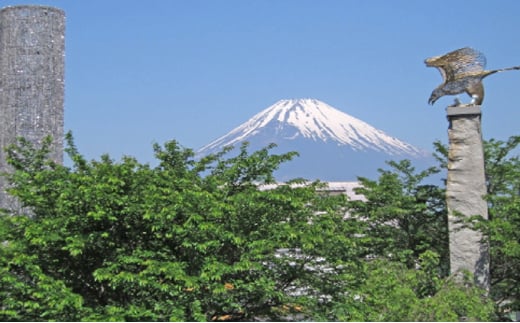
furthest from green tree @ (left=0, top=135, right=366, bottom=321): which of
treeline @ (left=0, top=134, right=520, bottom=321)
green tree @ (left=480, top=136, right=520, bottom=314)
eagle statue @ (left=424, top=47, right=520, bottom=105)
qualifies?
eagle statue @ (left=424, top=47, right=520, bottom=105)

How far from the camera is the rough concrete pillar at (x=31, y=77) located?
12484 millimetres

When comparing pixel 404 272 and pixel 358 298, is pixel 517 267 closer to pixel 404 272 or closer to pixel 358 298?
pixel 404 272

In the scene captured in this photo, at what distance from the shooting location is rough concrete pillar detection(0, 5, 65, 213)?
41.0ft

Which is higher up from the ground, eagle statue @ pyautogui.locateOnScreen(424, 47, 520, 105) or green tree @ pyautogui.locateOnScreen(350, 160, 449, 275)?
eagle statue @ pyautogui.locateOnScreen(424, 47, 520, 105)

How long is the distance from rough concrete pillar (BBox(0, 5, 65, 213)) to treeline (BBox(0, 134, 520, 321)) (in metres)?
0.56

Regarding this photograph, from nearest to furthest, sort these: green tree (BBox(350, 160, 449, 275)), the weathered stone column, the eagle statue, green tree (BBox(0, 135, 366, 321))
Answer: green tree (BBox(0, 135, 366, 321))
the weathered stone column
the eagle statue
green tree (BBox(350, 160, 449, 275))

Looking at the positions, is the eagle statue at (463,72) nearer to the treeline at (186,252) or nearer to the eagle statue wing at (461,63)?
the eagle statue wing at (461,63)

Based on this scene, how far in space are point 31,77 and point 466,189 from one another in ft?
30.2

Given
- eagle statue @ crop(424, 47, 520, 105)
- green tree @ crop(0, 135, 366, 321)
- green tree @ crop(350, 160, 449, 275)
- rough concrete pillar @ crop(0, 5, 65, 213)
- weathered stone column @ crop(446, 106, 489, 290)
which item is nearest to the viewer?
green tree @ crop(0, 135, 366, 321)

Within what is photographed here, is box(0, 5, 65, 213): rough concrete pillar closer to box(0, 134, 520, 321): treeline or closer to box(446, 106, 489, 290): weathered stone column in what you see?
box(0, 134, 520, 321): treeline

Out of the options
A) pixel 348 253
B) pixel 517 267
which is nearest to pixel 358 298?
pixel 348 253

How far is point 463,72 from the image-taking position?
16.4 m

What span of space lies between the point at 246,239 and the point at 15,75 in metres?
5.19

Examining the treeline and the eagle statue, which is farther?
the eagle statue
